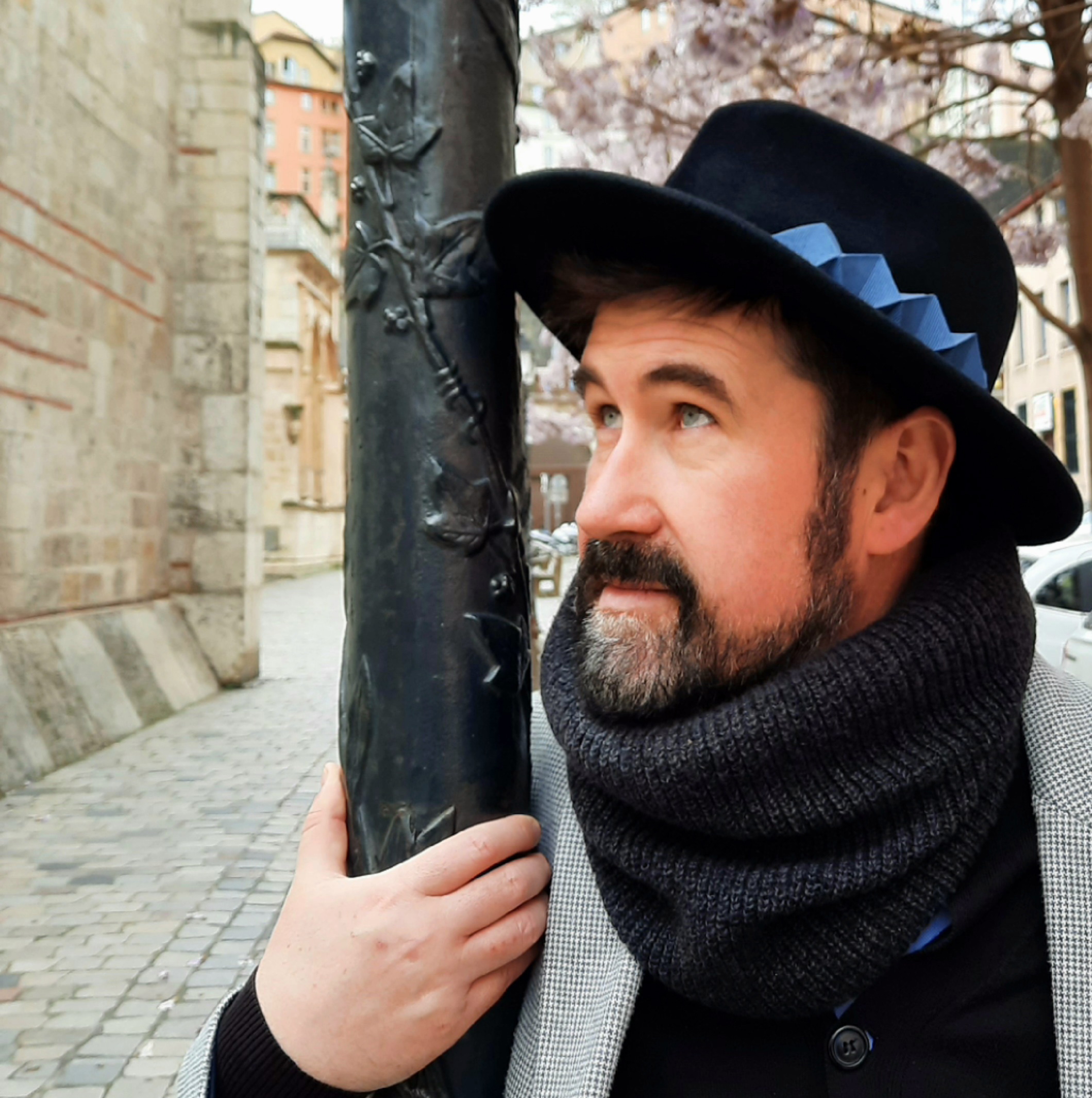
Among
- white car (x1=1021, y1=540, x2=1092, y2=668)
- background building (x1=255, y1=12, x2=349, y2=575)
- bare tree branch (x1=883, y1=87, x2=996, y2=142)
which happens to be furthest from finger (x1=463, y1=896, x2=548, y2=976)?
background building (x1=255, y1=12, x2=349, y2=575)

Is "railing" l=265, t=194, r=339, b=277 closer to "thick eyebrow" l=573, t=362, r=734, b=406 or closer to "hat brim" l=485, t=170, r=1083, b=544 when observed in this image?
"hat brim" l=485, t=170, r=1083, b=544

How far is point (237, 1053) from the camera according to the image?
52.9 inches

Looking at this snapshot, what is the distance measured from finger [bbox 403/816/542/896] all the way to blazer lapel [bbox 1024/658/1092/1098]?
0.65 metres

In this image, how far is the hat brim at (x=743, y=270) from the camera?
1.28 meters

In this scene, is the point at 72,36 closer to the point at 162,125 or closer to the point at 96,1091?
the point at 162,125

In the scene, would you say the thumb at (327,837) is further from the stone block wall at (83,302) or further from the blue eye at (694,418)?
the stone block wall at (83,302)

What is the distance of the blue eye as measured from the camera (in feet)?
4.53

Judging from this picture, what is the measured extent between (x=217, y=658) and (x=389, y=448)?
9.66 m

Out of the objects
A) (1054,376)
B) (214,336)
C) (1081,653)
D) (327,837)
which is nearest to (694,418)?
(327,837)

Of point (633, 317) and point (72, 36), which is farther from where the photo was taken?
point (72, 36)

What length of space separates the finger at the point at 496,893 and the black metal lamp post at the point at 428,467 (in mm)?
74

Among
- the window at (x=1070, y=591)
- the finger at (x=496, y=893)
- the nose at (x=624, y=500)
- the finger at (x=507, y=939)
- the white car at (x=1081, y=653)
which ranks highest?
the nose at (x=624, y=500)

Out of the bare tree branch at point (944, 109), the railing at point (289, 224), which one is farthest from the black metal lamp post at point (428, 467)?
the railing at point (289, 224)

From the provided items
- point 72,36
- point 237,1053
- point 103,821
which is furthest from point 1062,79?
point 72,36
